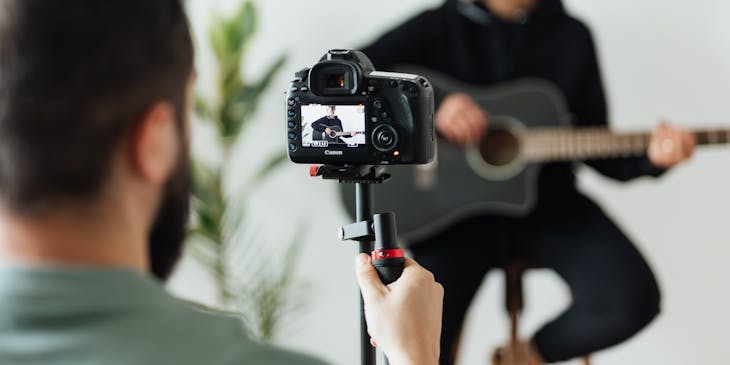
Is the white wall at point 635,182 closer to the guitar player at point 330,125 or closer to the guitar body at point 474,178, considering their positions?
the guitar body at point 474,178

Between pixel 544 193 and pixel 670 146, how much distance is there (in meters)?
0.30

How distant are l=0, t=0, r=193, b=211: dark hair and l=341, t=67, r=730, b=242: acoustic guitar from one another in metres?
1.55

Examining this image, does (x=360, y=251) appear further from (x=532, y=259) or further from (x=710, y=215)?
(x=710, y=215)

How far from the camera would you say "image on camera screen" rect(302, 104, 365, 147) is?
881mm

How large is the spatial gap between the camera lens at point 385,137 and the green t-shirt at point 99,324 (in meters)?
0.35

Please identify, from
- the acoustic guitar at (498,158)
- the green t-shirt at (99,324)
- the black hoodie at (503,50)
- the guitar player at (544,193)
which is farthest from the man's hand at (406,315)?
the black hoodie at (503,50)

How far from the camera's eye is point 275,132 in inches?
106

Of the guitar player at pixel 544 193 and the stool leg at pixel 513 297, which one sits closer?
the guitar player at pixel 544 193

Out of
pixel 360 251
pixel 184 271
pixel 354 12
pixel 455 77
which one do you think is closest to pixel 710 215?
pixel 455 77

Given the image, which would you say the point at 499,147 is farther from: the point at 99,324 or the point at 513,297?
the point at 99,324

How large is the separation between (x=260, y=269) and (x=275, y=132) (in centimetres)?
40

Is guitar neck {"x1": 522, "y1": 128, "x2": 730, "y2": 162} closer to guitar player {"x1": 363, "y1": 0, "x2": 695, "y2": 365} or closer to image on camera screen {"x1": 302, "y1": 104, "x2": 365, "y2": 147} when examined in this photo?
guitar player {"x1": 363, "y1": 0, "x2": 695, "y2": 365}

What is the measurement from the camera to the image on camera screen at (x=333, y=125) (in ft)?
2.89

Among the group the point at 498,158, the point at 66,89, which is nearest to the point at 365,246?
the point at 66,89
